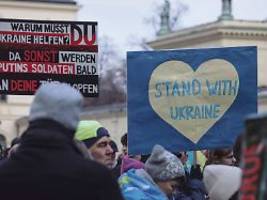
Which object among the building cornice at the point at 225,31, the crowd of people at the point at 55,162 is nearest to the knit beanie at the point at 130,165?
the crowd of people at the point at 55,162

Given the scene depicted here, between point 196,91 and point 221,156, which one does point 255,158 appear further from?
point 196,91

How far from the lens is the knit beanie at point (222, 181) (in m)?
5.68

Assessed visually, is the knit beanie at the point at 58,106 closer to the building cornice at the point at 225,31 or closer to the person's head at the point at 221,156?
the person's head at the point at 221,156

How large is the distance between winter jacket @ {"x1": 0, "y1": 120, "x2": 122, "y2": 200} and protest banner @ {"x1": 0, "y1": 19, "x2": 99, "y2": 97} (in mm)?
4230

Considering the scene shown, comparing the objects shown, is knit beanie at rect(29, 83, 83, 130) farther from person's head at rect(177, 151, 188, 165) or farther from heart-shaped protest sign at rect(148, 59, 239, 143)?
person's head at rect(177, 151, 188, 165)

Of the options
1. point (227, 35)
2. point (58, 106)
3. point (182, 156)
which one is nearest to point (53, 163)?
point (58, 106)

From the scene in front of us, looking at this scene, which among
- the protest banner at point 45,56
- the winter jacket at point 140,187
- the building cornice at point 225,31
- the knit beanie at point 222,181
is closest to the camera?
the knit beanie at point 222,181

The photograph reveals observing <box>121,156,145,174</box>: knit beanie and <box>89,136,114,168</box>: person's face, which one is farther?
<box>121,156,145,174</box>: knit beanie

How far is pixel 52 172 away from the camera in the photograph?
4.45 m

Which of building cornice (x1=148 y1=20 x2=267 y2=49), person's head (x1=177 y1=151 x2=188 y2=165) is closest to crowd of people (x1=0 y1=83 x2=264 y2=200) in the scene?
person's head (x1=177 y1=151 x2=188 y2=165)

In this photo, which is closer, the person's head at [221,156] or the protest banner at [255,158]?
the protest banner at [255,158]

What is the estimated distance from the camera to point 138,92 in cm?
790

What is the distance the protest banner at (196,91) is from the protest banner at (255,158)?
4030 mm

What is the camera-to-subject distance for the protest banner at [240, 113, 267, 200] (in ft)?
12.1
